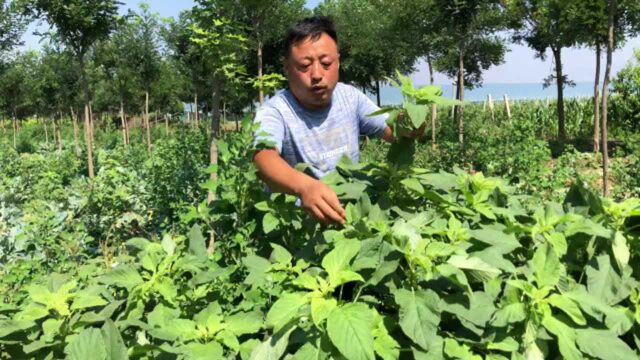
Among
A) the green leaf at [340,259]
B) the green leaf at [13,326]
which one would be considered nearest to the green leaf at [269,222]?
the green leaf at [340,259]

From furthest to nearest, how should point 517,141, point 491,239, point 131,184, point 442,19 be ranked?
1. point 442,19
2. point 517,141
3. point 131,184
4. point 491,239

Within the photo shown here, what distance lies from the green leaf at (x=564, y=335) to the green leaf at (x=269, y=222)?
661 millimetres

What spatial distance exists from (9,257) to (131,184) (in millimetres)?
2180

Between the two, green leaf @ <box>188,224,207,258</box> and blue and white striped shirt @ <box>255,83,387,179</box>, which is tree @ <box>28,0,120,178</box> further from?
green leaf @ <box>188,224,207,258</box>

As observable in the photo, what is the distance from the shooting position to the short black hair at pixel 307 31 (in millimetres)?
1940

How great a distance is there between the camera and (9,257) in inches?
150

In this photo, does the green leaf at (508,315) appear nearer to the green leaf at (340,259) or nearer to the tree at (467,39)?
the green leaf at (340,259)

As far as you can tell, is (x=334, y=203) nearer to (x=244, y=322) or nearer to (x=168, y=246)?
(x=244, y=322)

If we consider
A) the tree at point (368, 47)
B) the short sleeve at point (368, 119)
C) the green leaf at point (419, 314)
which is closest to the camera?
the green leaf at point (419, 314)

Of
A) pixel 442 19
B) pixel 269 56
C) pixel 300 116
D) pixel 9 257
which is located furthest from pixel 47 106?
pixel 300 116

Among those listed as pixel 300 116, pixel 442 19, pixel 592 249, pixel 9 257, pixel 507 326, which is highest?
pixel 442 19

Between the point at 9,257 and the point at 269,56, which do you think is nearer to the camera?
the point at 9,257

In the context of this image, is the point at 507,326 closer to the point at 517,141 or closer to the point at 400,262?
the point at 400,262

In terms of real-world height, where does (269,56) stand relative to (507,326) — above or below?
above
